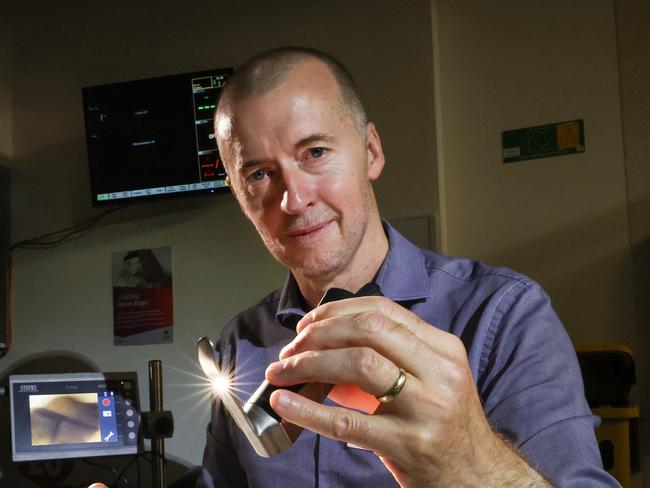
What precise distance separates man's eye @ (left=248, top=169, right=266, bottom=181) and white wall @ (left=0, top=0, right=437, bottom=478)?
1620 millimetres

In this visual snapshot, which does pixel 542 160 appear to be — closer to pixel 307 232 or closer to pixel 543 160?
pixel 543 160

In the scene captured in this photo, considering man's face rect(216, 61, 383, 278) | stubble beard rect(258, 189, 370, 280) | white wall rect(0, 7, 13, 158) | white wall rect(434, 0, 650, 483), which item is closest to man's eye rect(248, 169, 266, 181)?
man's face rect(216, 61, 383, 278)

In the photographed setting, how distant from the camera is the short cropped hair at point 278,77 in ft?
4.56

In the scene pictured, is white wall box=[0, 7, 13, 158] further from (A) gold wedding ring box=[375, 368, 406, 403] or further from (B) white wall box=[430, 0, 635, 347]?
(A) gold wedding ring box=[375, 368, 406, 403]

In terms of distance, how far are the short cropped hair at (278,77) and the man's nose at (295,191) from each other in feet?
0.55

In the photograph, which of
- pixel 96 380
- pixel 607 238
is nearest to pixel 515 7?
pixel 607 238

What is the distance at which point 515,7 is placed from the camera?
2.93 meters

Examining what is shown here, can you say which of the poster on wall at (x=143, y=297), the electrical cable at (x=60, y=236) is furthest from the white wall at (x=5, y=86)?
the poster on wall at (x=143, y=297)

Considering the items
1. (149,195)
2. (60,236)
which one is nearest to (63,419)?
(149,195)

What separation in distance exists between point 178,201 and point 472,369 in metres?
2.33

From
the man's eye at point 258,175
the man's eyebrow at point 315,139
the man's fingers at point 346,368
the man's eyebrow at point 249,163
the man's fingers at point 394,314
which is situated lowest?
the man's fingers at point 346,368

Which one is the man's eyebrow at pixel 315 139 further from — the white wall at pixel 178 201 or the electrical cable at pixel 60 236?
the electrical cable at pixel 60 236

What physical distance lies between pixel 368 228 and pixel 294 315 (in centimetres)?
24

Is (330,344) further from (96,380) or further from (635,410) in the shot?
(96,380)
